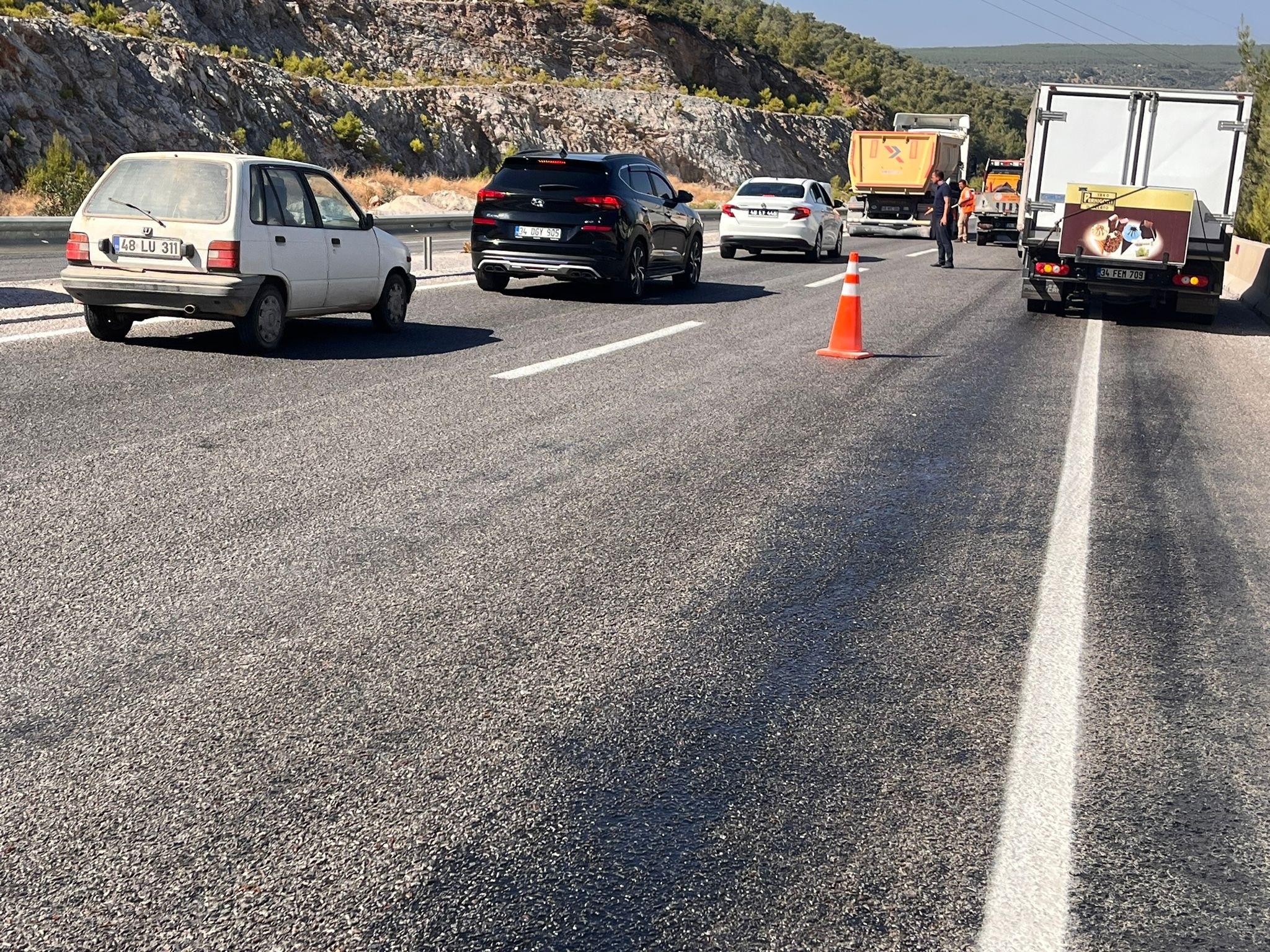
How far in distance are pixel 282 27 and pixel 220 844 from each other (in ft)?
212

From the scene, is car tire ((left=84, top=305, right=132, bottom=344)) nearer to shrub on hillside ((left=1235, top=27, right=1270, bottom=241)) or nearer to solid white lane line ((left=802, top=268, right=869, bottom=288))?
solid white lane line ((left=802, top=268, right=869, bottom=288))

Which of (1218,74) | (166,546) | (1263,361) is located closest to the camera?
(166,546)

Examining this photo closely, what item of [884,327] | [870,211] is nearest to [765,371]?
[884,327]

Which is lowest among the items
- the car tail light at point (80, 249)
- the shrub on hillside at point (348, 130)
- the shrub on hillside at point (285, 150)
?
the car tail light at point (80, 249)

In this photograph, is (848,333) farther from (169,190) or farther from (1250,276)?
(1250,276)

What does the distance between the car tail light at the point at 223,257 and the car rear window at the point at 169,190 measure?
27 cm

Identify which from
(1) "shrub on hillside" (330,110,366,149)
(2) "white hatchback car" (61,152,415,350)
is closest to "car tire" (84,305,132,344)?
(2) "white hatchback car" (61,152,415,350)

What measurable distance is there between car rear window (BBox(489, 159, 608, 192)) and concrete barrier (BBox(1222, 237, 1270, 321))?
9.29 metres

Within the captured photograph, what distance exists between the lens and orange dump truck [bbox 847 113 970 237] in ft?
132

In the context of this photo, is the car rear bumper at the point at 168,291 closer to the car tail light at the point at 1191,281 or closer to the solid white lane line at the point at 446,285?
the solid white lane line at the point at 446,285

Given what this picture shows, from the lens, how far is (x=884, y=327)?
14.5 m

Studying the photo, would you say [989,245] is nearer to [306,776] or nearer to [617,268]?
[617,268]

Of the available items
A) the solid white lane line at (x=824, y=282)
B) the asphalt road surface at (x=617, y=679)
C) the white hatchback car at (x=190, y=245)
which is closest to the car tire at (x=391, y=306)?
the white hatchback car at (x=190, y=245)

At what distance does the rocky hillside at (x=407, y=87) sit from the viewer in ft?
124
